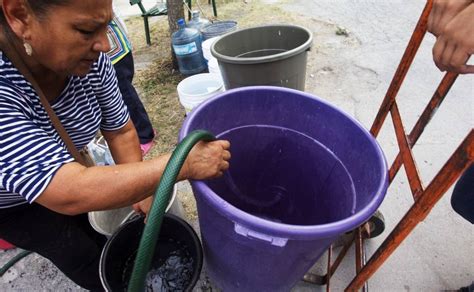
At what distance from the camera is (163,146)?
2.55m

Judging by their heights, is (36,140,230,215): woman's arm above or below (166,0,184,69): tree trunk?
above

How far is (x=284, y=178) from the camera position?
1614 millimetres

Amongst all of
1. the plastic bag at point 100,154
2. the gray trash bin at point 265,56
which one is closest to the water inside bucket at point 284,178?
the gray trash bin at point 265,56

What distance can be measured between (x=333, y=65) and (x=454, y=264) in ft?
7.55

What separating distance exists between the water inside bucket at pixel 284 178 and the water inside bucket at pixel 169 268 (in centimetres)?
34

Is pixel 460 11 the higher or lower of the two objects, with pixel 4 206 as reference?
higher

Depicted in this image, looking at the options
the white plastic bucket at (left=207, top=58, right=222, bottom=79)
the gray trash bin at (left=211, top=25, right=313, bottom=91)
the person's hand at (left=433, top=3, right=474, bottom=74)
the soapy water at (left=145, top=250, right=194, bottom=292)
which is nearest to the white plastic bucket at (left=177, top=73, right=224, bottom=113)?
the white plastic bucket at (left=207, top=58, right=222, bottom=79)

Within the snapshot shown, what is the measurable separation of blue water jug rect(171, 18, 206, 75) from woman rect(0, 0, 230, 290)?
1.97 metres

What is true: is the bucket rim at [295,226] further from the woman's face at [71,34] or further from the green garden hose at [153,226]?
the woman's face at [71,34]

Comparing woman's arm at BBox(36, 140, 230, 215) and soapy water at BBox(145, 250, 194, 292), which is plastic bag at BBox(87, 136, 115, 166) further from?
woman's arm at BBox(36, 140, 230, 215)

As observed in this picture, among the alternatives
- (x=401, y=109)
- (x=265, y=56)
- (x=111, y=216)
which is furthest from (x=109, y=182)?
(x=401, y=109)

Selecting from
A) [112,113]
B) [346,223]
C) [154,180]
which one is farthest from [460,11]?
[112,113]

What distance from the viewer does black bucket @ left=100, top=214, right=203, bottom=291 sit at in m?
1.33

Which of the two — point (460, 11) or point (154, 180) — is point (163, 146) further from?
point (460, 11)
